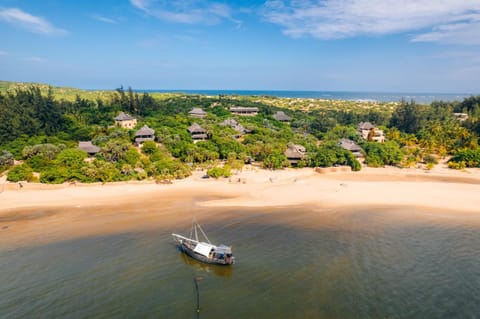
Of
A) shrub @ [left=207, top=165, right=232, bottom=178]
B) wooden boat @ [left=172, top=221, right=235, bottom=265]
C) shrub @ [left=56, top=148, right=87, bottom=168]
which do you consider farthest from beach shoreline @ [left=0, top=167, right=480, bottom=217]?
wooden boat @ [left=172, top=221, right=235, bottom=265]

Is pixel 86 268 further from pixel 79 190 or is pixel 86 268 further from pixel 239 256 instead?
pixel 79 190

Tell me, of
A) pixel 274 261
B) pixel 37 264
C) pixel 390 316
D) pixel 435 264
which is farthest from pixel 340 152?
pixel 37 264

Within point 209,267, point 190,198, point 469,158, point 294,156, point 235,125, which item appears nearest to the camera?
point 209,267

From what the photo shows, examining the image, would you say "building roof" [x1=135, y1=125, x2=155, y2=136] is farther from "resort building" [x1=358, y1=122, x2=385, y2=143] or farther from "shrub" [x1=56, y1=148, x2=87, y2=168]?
"resort building" [x1=358, y1=122, x2=385, y2=143]

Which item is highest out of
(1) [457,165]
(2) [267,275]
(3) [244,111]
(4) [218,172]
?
(3) [244,111]

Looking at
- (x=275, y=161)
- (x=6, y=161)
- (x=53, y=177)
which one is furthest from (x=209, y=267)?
(x=6, y=161)

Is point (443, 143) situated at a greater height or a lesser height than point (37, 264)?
greater

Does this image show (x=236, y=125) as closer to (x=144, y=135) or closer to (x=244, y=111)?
(x=144, y=135)
